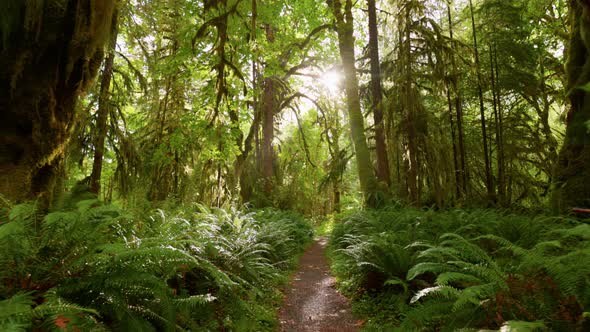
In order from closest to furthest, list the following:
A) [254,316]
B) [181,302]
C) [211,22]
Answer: [181,302] < [254,316] < [211,22]

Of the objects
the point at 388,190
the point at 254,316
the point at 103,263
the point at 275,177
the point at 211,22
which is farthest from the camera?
the point at 275,177

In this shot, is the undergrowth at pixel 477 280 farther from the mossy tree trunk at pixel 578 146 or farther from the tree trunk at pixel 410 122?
the tree trunk at pixel 410 122

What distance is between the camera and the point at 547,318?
91.5 inches

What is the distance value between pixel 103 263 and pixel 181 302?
0.70m

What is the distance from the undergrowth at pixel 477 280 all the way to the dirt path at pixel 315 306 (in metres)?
0.24

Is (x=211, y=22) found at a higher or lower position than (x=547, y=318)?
higher

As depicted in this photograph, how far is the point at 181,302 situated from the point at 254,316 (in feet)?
4.81

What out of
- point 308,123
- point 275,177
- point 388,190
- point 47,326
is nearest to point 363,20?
point 388,190

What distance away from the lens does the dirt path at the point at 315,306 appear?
4318 millimetres

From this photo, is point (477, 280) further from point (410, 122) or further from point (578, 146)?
point (410, 122)

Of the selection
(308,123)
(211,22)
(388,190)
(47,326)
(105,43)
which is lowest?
(47,326)

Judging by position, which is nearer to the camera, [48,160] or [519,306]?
[519,306]

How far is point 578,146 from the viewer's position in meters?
5.77

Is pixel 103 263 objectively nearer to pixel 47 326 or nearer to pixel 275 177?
pixel 47 326
